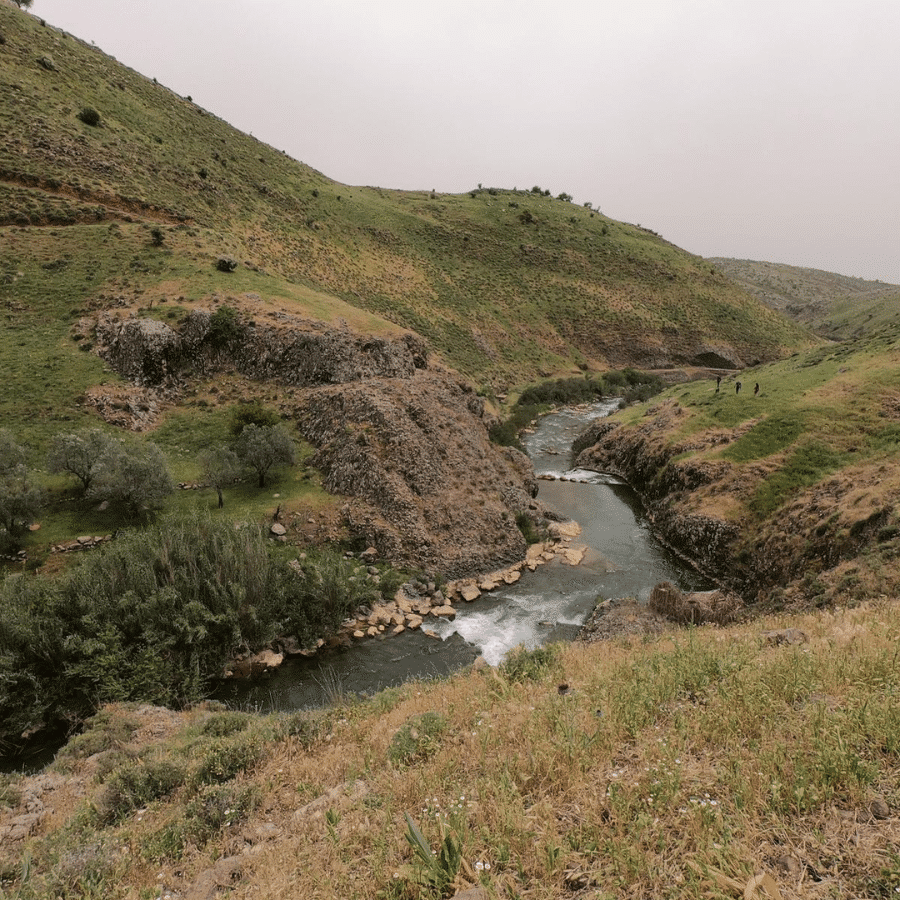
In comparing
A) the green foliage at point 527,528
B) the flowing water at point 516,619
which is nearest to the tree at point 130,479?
the flowing water at point 516,619

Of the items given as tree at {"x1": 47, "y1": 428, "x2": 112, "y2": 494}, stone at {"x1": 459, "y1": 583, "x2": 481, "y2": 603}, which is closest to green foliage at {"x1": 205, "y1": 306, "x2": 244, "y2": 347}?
tree at {"x1": 47, "y1": 428, "x2": 112, "y2": 494}

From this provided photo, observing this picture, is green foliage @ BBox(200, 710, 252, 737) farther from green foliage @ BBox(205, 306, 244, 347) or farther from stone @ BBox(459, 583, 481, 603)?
green foliage @ BBox(205, 306, 244, 347)

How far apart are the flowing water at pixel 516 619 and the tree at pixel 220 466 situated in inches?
405

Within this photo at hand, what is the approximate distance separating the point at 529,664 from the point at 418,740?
3490mm

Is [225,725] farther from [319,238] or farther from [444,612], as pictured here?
[319,238]

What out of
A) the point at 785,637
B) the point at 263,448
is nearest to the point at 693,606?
the point at 785,637

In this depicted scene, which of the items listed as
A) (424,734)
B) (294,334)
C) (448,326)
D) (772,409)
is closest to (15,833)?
(424,734)

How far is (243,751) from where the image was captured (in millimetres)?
8992

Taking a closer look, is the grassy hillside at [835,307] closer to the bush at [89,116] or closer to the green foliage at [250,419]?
the green foliage at [250,419]

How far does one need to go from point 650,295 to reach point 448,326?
50.1 meters

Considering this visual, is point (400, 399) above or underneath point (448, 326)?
underneath

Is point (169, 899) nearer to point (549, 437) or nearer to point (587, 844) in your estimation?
point (587, 844)

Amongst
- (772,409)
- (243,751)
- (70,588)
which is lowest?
(70,588)

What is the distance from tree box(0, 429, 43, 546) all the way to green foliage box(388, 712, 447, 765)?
20.9 metres
